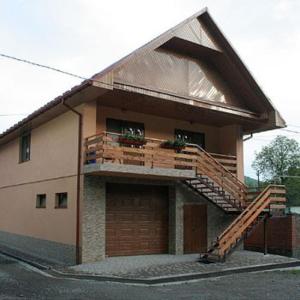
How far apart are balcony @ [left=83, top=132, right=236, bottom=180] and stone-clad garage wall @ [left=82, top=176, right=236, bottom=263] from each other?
648mm

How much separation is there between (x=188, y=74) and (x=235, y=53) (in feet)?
6.93

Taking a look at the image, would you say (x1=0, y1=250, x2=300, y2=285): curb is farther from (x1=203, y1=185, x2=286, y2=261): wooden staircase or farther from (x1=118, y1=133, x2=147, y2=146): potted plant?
(x1=118, y1=133, x2=147, y2=146): potted plant

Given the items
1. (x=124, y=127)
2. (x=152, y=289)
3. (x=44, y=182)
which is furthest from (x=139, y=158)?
(x=44, y=182)

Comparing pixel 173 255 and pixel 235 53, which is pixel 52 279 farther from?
pixel 235 53

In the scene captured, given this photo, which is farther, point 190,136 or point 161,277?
point 190,136

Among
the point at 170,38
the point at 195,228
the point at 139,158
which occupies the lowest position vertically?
the point at 195,228

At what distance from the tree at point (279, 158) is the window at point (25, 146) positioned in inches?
1719

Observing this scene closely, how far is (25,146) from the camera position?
21.8 m

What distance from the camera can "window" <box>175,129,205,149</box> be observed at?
64.1 feet

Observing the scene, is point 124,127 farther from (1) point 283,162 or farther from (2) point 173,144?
(1) point 283,162

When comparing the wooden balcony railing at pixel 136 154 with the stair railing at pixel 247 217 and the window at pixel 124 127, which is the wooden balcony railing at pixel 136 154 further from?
the stair railing at pixel 247 217

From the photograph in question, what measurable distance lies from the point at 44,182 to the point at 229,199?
7.44 m

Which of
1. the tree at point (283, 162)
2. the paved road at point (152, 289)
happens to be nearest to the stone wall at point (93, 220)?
the paved road at point (152, 289)

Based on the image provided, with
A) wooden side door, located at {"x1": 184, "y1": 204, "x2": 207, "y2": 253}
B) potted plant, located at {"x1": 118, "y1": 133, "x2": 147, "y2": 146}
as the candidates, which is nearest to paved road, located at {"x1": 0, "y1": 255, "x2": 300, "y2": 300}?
wooden side door, located at {"x1": 184, "y1": 204, "x2": 207, "y2": 253}
